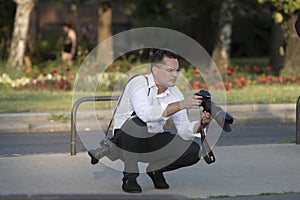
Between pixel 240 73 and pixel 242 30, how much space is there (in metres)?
20.5

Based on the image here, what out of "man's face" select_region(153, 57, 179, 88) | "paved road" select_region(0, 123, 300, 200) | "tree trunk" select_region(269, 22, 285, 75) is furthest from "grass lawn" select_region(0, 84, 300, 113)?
"tree trunk" select_region(269, 22, 285, 75)

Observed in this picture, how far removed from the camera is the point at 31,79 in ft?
68.9

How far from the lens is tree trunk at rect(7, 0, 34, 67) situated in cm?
2334

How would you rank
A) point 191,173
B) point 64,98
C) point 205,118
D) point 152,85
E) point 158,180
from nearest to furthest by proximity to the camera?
point 205,118, point 152,85, point 158,180, point 191,173, point 64,98

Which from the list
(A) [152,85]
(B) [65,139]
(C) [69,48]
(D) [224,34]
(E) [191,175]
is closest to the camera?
(A) [152,85]

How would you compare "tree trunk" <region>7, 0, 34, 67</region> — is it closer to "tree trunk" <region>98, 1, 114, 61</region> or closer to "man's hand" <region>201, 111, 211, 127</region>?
"tree trunk" <region>98, 1, 114, 61</region>

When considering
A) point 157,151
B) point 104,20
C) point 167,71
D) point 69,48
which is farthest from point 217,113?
point 104,20

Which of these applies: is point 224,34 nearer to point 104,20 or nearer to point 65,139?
point 104,20

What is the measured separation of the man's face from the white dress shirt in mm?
110

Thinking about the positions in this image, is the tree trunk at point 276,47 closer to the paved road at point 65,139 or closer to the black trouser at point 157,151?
the paved road at point 65,139

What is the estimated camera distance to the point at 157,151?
320 inches

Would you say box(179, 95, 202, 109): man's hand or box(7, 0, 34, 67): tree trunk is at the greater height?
box(179, 95, 202, 109): man's hand

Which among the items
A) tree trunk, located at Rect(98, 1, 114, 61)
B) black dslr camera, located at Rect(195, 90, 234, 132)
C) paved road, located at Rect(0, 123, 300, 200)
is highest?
black dslr camera, located at Rect(195, 90, 234, 132)

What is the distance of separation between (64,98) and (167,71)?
10399 millimetres
